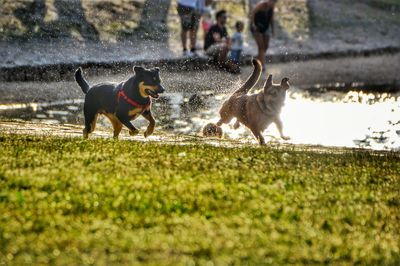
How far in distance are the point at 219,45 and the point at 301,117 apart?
18.9ft

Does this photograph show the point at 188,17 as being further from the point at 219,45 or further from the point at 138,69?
the point at 138,69

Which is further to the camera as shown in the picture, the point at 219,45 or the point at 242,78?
the point at 219,45

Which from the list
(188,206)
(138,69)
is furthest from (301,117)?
(188,206)

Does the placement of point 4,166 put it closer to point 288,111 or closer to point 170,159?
point 170,159

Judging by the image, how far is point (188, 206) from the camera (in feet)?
24.7

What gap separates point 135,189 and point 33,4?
52.4 ft

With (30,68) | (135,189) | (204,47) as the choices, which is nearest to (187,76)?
(204,47)

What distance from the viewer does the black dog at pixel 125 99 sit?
11531mm

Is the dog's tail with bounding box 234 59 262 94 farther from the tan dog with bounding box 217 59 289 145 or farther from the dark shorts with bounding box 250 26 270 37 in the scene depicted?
the dark shorts with bounding box 250 26 270 37

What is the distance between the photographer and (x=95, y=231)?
664 centimetres

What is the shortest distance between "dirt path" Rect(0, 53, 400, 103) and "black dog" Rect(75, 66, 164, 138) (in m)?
5.17

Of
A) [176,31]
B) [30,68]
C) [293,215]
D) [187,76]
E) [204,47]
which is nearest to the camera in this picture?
[293,215]

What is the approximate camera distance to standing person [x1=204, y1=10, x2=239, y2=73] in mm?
22188

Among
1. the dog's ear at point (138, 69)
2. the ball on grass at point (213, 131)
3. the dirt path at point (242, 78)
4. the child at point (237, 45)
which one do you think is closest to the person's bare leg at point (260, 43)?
the child at point (237, 45)
